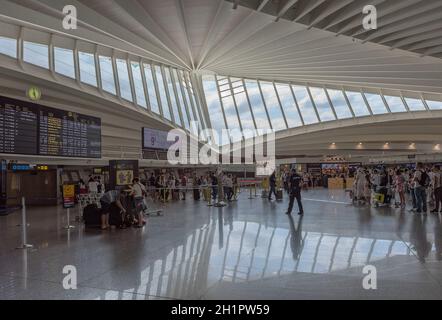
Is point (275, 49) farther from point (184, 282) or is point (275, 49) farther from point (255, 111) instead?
point (255, 111)

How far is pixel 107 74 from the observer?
66.4 ft

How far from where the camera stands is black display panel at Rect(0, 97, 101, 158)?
1023 cm

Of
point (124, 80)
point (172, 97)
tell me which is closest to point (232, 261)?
point (124, 80)

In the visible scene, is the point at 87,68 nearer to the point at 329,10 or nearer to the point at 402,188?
the point at 329,10

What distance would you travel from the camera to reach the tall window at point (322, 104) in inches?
1109

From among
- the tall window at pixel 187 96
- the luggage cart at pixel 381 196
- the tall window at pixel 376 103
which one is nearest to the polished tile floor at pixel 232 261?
the luggage cart at pixel 381 196

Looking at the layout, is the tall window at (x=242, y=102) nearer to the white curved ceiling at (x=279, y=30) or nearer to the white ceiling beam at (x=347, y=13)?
the white curved ceiling at (x=279, y=30)

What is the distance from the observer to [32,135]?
36.1 ft

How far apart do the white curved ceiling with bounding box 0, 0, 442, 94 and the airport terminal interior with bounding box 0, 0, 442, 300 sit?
0.06 meters

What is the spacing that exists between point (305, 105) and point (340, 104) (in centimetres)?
295

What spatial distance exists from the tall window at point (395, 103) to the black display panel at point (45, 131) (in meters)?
23.0

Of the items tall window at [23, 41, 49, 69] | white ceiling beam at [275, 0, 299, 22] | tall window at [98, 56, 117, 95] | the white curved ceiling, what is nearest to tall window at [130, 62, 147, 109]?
tall window at [98, 56, 117, 95]

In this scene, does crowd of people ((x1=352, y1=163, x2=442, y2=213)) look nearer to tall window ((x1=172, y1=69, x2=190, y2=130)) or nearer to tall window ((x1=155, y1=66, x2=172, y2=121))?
tall window ((x1=155, y1=66, x2=172, y2=121))
